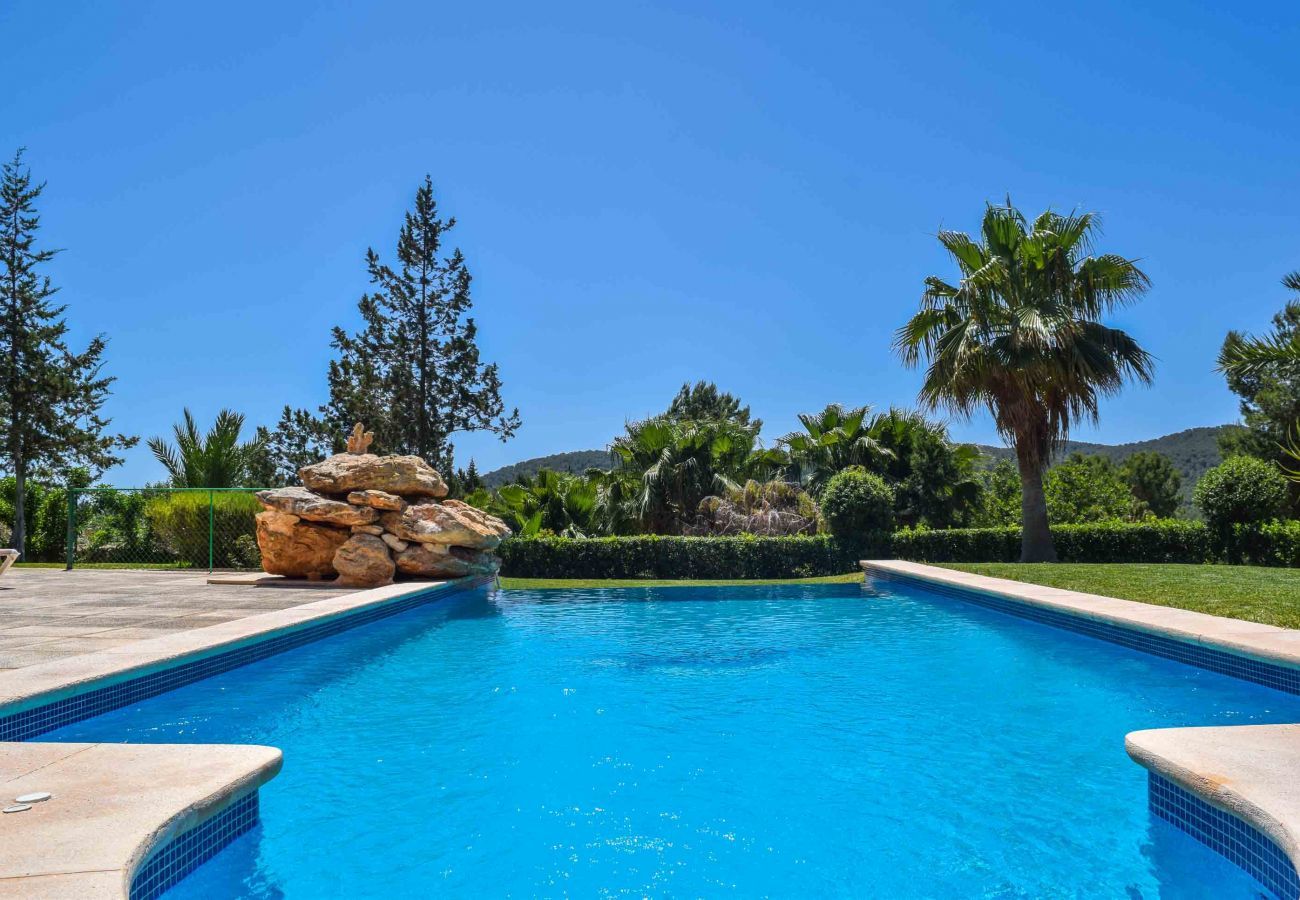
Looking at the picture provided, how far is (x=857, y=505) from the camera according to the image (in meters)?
15.8

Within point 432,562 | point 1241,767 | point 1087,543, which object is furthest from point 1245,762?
point 1087,543

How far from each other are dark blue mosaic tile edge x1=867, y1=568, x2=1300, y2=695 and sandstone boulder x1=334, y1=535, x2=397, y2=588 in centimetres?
816

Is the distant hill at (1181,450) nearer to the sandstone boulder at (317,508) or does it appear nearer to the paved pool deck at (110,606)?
the sandstone boulder at (317,508)

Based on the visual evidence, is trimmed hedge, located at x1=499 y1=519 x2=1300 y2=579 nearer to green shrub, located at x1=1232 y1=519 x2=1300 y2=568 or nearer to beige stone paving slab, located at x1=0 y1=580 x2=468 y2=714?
green shrub, located at x1=1232 y1=519 x2=1300 y2=568

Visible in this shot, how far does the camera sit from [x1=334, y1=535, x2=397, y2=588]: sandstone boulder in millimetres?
11250

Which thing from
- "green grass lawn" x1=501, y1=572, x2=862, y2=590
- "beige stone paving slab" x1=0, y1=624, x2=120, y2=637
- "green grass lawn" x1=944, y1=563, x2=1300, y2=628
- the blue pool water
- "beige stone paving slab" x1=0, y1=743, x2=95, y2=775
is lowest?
the blue pool water

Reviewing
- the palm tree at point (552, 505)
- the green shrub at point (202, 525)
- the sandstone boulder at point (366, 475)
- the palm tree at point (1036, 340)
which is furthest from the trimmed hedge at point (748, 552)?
the green shrub at point (202, 525)

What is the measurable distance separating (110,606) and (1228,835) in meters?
A: 10.0

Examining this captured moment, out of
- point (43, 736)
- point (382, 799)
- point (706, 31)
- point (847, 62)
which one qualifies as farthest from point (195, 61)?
point (382, 799)

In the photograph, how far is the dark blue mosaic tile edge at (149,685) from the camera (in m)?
4.26

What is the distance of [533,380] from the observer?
25.7m

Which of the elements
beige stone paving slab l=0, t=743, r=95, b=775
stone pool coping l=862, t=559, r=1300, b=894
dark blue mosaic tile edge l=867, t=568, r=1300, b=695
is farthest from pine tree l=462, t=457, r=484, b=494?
stone pool coping l=862, t=559, r=1300, b=894

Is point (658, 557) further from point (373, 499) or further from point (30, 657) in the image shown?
point (30, 657)

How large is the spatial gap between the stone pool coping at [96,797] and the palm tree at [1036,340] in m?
14.5
